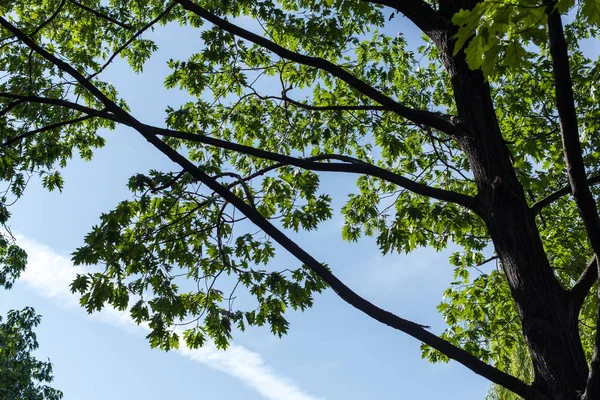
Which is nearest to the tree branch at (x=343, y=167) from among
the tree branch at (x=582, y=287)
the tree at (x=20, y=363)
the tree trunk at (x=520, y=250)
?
the tree trunk at (x=520, y=250)

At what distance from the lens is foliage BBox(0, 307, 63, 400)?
21766 millimetres

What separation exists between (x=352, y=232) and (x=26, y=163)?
17.1ft

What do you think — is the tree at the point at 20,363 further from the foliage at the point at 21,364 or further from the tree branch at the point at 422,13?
the tree branch at the point at 422,13

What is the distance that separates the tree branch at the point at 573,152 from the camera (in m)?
3.48

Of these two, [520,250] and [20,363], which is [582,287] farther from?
[20,363]

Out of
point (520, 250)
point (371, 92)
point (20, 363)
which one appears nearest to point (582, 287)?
point (520, 250)

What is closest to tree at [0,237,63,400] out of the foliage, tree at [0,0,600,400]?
the foliage

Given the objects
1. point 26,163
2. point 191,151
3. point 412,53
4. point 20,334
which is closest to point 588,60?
point 412,53

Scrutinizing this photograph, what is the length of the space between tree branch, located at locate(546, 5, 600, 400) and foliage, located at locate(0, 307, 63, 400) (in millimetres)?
22812

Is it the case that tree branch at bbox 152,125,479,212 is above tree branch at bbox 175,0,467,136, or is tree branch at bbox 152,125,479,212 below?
below

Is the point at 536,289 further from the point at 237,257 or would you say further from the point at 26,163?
the point at 26,163

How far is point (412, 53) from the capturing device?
10.2 meters

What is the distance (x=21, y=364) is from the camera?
2233 cm

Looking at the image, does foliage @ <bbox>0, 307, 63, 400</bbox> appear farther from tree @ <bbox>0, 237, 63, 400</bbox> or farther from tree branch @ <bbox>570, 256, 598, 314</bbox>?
tree branch @ <bbox>570, 256, 598, 314</bbox>
